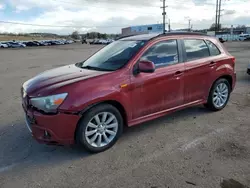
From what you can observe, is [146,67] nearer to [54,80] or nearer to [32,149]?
[54,80]

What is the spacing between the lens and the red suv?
10.4ft

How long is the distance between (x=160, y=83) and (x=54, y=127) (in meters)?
1.87

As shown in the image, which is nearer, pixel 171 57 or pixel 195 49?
pixel 171 57

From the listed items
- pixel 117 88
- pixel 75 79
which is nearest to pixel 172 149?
pixel 117 88

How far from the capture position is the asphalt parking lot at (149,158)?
2846 mm

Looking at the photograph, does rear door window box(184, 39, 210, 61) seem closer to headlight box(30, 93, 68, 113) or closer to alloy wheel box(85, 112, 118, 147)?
alloy wheel box(85, 112, 118, 147)

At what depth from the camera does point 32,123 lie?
3.27 meters

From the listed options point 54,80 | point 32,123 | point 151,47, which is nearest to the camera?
point 32,123

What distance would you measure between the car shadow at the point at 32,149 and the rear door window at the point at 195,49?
141 centimetres

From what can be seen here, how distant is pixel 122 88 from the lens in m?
3.53

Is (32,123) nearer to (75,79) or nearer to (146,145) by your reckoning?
(75,79)

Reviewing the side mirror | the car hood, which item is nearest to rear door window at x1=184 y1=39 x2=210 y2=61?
the side mirror

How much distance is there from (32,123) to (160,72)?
2178 mm

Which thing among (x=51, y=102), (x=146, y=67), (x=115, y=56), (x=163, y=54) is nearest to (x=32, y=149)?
(x=51, y=102)
